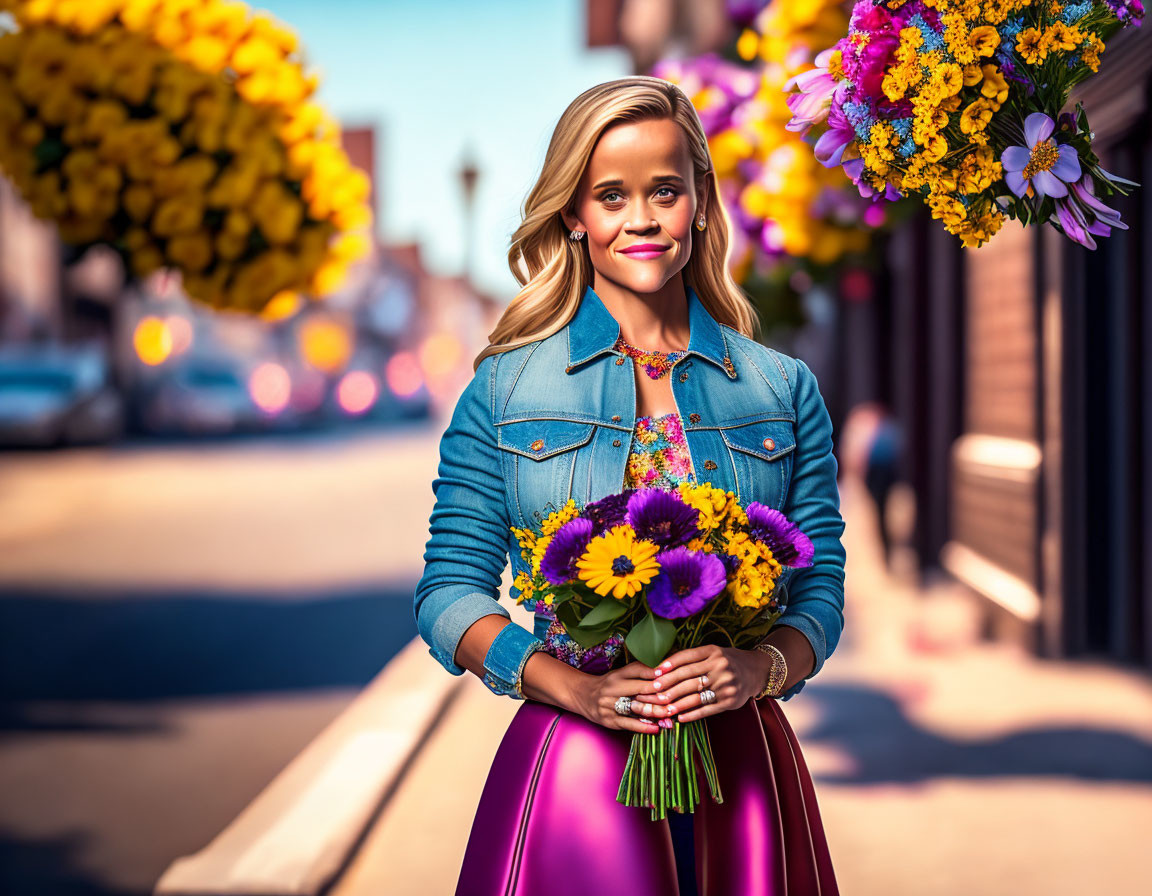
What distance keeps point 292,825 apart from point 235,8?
2891 mm

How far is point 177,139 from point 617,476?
1.41 m

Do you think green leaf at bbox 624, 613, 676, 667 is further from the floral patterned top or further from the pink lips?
the pink lips

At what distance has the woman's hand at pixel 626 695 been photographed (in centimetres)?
172

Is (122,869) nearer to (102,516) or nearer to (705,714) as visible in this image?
(705,714)

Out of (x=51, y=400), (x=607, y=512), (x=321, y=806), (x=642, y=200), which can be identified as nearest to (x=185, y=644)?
(x=321, y=806)

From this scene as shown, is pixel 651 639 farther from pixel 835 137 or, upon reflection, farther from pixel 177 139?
pixel 177 139

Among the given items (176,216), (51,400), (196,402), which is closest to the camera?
(176,216)

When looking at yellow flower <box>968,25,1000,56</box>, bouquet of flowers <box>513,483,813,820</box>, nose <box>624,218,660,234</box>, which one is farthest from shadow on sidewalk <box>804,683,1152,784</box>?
yellow flower <box>968,25,1000,56</box>

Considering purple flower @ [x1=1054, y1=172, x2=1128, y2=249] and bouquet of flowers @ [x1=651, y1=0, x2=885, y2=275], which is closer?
purple flower @ [x1=1054, y1=172, x2=1128, y2=249]

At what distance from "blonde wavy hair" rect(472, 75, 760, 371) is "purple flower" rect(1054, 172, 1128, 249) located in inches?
21.1

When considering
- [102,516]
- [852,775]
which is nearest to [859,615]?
[852,775]

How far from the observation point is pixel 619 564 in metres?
1.65

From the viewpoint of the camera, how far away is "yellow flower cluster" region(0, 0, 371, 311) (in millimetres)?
2619

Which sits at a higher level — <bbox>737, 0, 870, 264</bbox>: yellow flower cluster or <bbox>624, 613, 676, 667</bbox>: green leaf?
<bbox>737, 0, 870, 264</bbox>: yellow flower cluster
